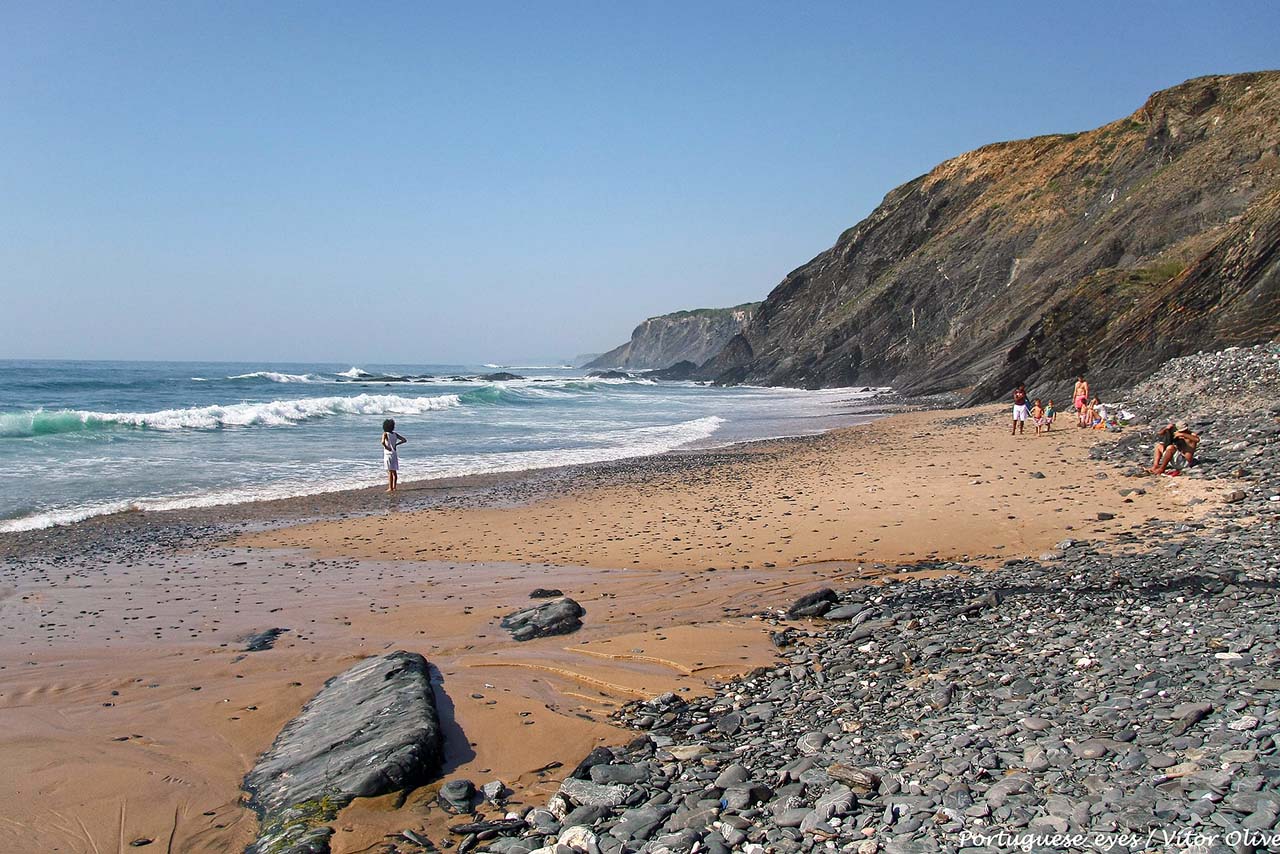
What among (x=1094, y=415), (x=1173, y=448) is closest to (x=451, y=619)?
(x=1173, y=448)

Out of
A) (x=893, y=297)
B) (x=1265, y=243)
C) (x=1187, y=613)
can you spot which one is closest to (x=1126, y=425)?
(x=1265, y=243)

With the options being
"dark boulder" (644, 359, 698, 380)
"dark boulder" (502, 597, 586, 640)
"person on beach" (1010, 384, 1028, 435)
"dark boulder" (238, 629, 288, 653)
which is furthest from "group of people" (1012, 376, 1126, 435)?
"dark boulder" (644, 359, 698, 380)

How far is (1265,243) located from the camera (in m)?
19.6

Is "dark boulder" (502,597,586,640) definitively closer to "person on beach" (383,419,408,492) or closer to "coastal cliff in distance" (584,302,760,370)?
"person on beach" (383,419,408,492)

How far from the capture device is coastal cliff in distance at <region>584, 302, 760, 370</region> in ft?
504

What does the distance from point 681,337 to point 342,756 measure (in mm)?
164038

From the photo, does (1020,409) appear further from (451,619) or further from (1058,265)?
(1058,265)

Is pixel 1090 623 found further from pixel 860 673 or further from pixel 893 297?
pixel 893 297

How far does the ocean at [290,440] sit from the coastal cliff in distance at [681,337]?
109 metres

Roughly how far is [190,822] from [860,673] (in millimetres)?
3964

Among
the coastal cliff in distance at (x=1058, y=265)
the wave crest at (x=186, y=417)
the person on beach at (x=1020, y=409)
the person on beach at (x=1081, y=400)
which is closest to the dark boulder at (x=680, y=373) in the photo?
the coastal cliff in distance at (x=1058, y=265)

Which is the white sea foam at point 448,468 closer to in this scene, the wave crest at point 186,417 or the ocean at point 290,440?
the ocean at point 290,440

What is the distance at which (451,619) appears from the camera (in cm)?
754

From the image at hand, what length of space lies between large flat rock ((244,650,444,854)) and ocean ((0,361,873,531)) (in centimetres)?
982
